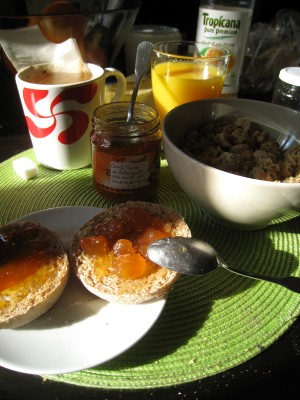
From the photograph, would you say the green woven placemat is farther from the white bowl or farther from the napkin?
the napkin

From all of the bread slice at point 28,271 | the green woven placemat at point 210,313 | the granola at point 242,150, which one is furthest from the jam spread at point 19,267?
the granola at point 242,150

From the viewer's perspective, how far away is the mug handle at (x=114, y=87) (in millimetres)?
1180

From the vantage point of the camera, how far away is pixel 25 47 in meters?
1.31

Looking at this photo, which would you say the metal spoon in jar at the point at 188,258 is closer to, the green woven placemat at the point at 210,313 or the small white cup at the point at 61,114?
the green woven placemat at the point at 210,313

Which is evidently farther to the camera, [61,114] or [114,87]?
[114,87]

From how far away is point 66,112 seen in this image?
108 cm

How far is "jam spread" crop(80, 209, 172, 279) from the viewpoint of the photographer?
2.34 feet

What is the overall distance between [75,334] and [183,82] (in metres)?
0.90

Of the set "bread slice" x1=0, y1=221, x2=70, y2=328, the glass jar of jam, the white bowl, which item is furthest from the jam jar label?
"bread slice" x1=0, y1=221, x2=70, y2=328

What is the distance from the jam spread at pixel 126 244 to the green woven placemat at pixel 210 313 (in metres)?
0.11

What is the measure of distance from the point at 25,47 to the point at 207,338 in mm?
1182

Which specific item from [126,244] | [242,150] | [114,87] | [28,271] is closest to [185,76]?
[114,87]

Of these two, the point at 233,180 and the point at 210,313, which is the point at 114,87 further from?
the point at 210,313

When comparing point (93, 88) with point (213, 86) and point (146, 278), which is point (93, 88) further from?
point (146, 278)
